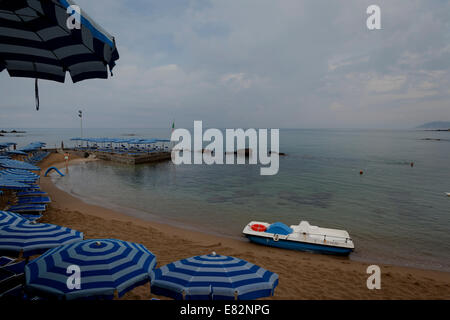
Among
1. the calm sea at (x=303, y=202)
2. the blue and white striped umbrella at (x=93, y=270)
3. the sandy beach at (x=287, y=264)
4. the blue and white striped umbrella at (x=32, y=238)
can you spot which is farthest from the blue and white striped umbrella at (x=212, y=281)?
the calm sea at (x=303, y=202)

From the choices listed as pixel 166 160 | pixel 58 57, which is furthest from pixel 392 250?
pixel 166 160

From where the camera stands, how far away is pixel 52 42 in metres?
3.68

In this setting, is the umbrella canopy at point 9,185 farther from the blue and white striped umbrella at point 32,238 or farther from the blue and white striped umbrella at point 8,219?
the blue and white striped umbrella at point 32,238

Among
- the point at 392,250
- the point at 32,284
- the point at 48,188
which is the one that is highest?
the point at 32,284

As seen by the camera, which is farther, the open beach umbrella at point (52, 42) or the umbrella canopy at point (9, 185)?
the umbrella canopy at point (9, 185)

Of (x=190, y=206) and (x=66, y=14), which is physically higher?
(x=66, y=14)

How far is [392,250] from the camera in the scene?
12.1 m

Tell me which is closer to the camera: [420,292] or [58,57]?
[58,57]

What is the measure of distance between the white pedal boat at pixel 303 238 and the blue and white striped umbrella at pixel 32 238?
8.18 m

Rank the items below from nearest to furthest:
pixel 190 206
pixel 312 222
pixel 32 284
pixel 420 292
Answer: pixel 32 284 < pixel 420 292 < pixel 312 222 < pixel 190 206

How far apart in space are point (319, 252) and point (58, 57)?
1154cm

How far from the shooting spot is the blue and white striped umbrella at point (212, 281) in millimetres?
3836
